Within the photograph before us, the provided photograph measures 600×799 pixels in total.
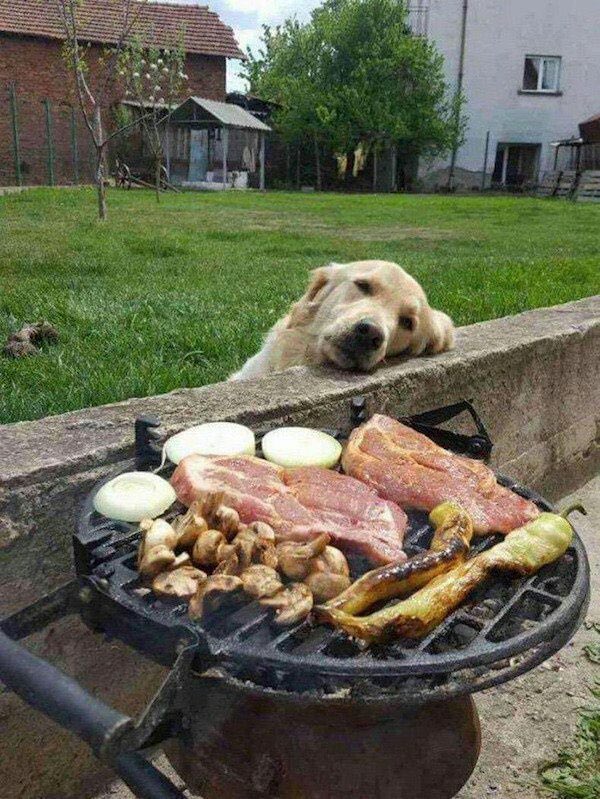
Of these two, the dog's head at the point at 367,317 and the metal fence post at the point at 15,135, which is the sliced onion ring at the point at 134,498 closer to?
the dog's head at the point at 367,317

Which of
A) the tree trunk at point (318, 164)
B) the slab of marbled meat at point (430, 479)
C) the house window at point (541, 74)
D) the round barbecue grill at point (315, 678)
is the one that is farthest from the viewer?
the tree trunk at point (318, 164)

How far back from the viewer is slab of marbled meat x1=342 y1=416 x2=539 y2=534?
5.85ft

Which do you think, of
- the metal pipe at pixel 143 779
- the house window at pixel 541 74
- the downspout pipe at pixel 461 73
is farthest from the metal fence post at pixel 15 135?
the metal pipe at pixel 143 779

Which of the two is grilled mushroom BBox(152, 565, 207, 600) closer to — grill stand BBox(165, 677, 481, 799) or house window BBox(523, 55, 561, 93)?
grill stand BBox(165, 677, 481, 799)

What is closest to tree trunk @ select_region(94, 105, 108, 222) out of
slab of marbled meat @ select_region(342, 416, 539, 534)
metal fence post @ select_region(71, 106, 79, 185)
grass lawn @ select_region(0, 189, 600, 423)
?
grass lawn @ select_region(0, 189, 600, 423)

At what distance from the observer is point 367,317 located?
10.7 ft

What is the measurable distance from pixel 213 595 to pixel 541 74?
125ft

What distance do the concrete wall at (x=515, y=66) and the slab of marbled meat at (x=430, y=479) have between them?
35.7 m

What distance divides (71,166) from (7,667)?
3173 cm

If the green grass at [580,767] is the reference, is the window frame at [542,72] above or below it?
above

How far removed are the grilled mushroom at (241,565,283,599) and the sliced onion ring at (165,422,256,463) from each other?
0.51m

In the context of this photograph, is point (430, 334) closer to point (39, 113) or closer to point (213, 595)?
point (213, 595)

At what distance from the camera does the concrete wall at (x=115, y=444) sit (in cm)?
199

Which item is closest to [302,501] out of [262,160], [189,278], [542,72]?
[189,278]
